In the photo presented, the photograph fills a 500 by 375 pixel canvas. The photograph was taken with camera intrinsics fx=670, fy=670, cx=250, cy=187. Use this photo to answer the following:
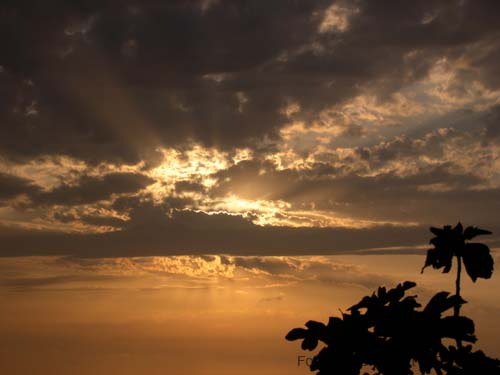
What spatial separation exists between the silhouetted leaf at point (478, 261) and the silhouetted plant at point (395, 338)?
8.73 meters

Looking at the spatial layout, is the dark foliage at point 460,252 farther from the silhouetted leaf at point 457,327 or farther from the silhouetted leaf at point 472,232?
the silhouetted leaf at point 457,327

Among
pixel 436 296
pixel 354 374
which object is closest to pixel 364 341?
pixel 354 374

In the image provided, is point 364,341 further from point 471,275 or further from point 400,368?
point 471,275

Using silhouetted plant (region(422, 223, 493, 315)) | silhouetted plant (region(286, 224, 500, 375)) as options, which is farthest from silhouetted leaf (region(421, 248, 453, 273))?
silhouetted plant (region(286, 224, 500, 375))

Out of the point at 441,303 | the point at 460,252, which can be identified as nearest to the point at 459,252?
the point at 460,252

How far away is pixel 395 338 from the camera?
40656 millimetres

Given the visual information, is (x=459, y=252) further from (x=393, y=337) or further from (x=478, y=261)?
(x=393, y=337)

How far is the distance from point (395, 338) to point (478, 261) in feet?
44.6

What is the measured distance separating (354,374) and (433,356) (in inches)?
193

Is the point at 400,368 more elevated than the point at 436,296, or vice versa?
the point at 436,296

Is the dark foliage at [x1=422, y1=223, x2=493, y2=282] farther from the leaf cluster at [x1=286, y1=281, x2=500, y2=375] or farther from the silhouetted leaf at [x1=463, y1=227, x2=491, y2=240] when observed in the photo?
the leaf cluster at [x1=286, y1=281, x2=500, y2=375]

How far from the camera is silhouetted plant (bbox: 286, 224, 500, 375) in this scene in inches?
1575

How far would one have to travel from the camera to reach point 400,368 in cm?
3997

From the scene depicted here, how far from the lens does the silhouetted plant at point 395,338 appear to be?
131ft
